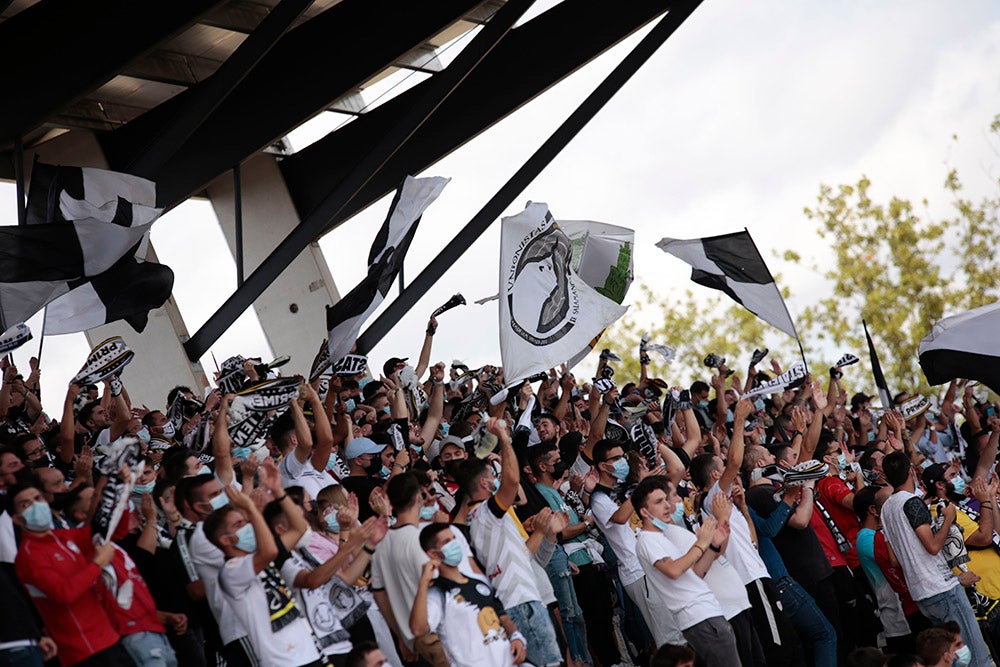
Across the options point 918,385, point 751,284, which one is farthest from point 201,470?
point 918,385

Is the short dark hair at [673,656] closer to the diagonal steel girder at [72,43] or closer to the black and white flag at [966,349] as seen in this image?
the black and white flag at [966,349]

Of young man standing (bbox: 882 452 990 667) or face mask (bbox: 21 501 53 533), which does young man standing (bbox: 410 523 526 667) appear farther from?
young man standing (bbox: 882 452 990 667)

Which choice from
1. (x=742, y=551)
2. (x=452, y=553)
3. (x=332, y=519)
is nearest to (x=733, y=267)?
(x=742, y=551)

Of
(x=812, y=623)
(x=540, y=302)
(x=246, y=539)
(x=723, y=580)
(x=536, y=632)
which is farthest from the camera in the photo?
(x=540, y=302)

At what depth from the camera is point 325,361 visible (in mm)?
10766

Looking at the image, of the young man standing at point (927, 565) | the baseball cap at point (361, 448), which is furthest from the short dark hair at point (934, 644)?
the baseball cap at point (361, 448)

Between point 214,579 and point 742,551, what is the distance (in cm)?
359

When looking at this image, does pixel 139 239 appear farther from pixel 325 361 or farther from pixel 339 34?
pixel 339 34

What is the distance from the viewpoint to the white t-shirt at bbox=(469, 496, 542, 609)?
7238 mm

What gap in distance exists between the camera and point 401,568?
6.71 meters

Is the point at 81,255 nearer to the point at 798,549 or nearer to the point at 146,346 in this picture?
the point at 798,549

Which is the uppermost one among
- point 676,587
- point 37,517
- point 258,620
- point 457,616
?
point 37,517

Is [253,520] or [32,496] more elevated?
[32,496]

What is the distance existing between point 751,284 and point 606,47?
22.6ft
